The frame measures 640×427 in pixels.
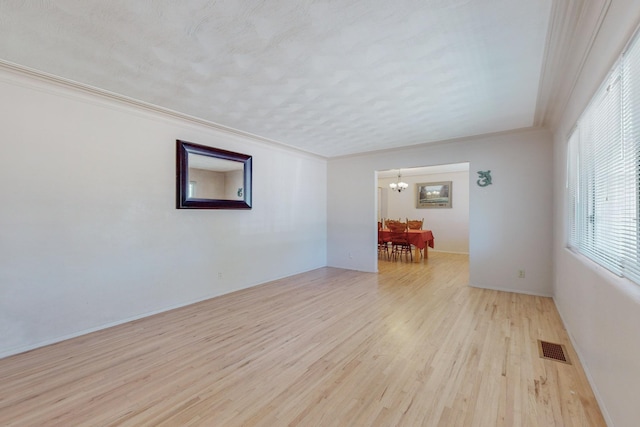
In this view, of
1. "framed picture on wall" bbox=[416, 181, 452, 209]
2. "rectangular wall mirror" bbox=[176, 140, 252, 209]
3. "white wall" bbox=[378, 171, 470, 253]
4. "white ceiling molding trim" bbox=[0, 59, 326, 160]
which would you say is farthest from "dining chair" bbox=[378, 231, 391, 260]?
"white ceiling molding trim" bbox=[0, 59, 326, 160]

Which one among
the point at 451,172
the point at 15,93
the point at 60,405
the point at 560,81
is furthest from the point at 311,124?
the point at 451,172

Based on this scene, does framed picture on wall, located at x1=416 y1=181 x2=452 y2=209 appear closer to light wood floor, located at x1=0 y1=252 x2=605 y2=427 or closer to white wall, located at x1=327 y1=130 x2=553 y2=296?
white wall, located at x1=327 y1=130 x2=553 y2=296

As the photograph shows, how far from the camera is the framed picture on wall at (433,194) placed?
856 centimetres

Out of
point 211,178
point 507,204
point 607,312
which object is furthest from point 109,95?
point 507,204

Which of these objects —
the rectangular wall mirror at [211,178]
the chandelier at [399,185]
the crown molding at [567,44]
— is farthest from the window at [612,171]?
the chandelier at [399,185]

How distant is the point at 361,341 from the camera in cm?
266

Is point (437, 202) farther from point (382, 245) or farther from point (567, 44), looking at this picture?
point (567, 44)

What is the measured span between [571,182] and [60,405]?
4716 millimetres

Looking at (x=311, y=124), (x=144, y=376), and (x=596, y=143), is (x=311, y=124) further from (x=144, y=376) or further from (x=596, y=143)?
(x=144, y=376)

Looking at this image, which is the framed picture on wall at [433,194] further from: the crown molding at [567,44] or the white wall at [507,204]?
the crown molding at [567,44]

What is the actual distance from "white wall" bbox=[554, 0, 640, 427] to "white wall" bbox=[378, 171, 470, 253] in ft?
18.8

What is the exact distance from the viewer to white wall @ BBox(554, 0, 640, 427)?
4.38 feet

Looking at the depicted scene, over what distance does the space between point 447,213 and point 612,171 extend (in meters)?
7.03

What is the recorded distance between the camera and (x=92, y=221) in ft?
9.47
